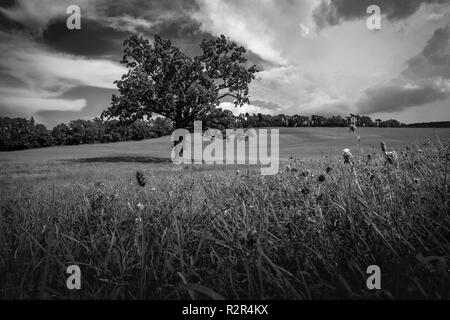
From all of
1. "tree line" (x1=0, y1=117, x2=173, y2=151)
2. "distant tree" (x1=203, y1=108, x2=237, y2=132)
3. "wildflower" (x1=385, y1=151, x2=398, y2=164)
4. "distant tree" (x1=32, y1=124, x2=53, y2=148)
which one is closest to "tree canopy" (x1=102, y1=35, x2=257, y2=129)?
"distant tree" (x1=203, y1=108, x2=237, y2=132)

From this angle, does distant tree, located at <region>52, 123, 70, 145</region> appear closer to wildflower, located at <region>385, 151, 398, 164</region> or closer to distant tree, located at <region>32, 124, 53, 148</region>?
distant tree, located at <region>32, 124, 53, 148</region>

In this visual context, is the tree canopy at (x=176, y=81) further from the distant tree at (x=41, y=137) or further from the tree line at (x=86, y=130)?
the distant tree at (x=41, y=137)

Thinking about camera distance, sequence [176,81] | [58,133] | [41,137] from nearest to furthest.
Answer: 1. [176,81]
2. [41,137]
3. [58,133]

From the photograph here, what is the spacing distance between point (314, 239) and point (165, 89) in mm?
30764

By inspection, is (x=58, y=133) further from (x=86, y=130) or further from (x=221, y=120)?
(x=221, y=120)

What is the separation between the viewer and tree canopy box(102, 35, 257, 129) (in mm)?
31484

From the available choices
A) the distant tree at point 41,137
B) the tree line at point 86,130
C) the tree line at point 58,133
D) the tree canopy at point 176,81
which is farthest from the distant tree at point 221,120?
the distant tree at point 41,137

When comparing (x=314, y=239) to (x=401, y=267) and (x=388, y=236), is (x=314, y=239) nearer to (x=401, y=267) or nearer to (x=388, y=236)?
(x=388, y=236)

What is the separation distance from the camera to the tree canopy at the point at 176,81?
1240 inches

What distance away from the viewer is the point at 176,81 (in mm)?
32781

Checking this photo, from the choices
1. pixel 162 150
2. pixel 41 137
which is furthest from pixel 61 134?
pixel 162 150
